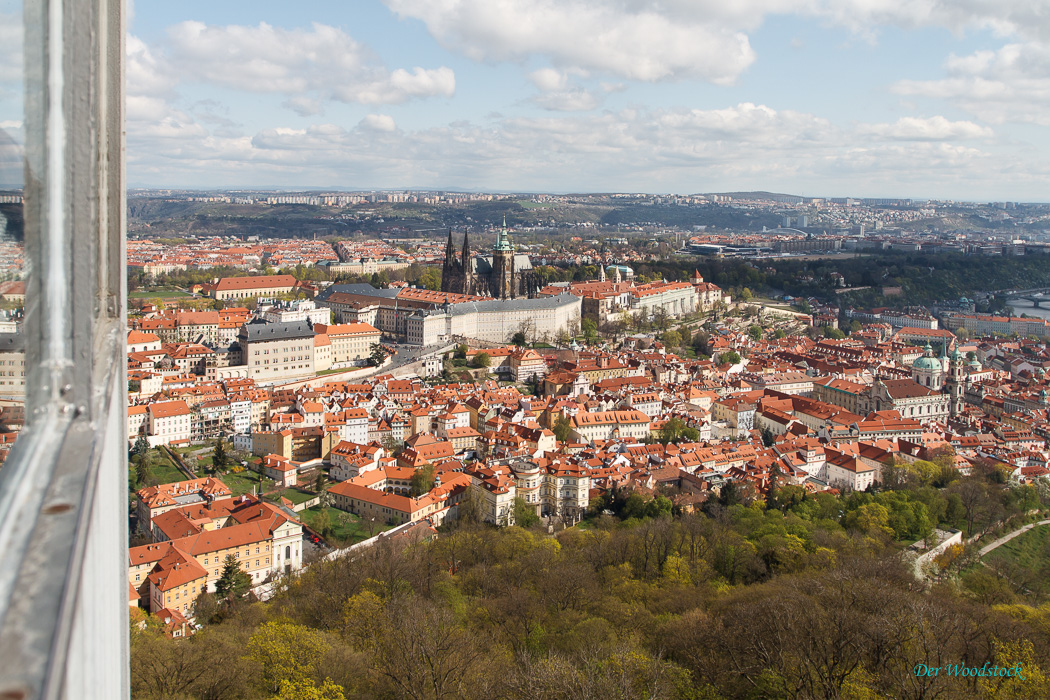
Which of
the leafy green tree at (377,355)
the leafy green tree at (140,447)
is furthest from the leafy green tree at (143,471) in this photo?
the leafy green tree at (377,355)

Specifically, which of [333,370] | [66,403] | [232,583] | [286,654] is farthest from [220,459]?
[66,403]

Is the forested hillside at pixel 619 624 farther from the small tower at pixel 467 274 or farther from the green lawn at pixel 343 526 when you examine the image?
the small tower at pixel 467 274

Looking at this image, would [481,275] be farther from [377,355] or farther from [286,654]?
[286,654]

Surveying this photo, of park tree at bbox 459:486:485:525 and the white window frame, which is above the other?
the white window frame

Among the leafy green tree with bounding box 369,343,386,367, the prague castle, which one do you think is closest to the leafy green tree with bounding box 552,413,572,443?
the leafy green tree with bounding box 369,343,386,367

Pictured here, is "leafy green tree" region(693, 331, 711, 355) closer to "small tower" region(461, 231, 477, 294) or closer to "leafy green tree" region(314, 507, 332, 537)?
"small tower" region(461, 231, 477, 294)
